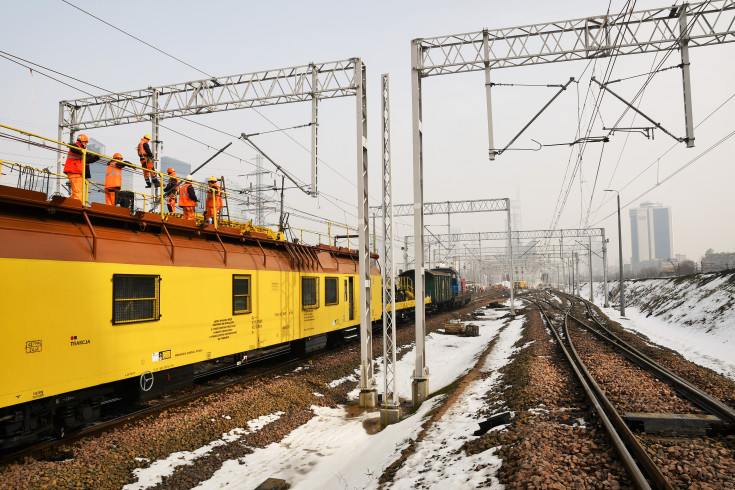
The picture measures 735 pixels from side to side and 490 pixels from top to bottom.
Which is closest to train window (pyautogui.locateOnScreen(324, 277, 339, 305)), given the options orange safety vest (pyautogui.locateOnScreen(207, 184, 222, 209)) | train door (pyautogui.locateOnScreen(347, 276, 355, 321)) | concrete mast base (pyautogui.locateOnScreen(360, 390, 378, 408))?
train door (pyautogui.locateOnScreen(347, 276, 355, 321))

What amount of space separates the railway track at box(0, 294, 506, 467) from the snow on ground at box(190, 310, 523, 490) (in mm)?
2238

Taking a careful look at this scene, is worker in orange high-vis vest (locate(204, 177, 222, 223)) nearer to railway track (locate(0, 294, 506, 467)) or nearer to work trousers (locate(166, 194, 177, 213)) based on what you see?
work trousers (locate(166, 194, 177, 213))

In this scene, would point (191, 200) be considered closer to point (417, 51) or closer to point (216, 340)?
point (216, 340)

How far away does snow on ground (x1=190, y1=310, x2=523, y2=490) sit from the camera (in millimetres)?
6418

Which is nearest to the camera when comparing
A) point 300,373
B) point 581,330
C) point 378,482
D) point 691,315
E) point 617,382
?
point 378,482

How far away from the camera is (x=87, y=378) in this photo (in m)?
6.97

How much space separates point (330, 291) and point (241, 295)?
4860mm

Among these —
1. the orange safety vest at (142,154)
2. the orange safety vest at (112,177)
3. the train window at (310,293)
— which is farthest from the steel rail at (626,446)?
the orange safety vest at (142,154)

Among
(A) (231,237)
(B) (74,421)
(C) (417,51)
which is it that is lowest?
(B) (74,421)

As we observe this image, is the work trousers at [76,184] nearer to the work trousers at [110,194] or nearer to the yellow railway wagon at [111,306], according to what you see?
the work trousers at [110,194]

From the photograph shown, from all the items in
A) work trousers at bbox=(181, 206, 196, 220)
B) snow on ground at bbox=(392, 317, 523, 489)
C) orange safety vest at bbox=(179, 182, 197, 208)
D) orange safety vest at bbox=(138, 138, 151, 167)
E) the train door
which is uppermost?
orange safety vest at bbox=(138, 138, 151, 167)

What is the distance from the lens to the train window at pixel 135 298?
7.60 metres

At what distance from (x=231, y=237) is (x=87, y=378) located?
4.70 metres

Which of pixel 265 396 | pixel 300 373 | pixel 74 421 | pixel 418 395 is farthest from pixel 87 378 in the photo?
pixel 418 395
